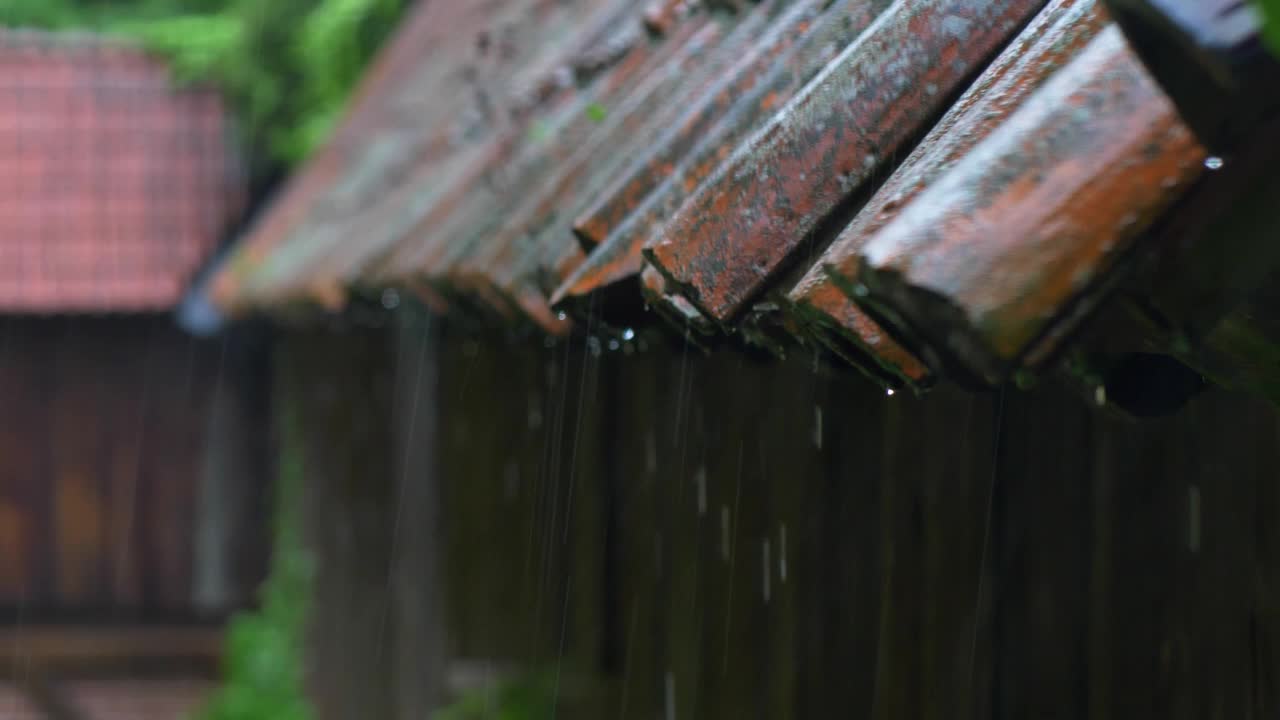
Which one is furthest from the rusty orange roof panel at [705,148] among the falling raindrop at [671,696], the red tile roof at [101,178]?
the red tile roof at [101,178]

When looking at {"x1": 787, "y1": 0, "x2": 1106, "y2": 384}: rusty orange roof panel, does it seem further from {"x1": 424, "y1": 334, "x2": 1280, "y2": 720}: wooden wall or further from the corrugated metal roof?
{"x1": 424, "y1": 334, "x2": 1280, "y2": 720}: wooden wall

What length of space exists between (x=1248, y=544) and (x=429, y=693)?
5.53 meters

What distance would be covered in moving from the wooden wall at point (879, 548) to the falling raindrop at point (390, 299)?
1.39 feet

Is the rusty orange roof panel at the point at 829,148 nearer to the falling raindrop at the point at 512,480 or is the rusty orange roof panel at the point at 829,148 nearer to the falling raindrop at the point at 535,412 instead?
the falling raindrop at the point at 535,412

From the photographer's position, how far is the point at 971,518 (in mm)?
2283

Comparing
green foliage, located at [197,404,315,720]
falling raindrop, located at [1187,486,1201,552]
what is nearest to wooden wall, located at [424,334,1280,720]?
falling raindrop, located at [1187,486,1201,552]

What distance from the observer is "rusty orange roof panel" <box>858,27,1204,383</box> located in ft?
3.67

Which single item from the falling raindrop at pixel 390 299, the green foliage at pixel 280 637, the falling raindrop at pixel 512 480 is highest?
the falling raindrop at pixel 390 299

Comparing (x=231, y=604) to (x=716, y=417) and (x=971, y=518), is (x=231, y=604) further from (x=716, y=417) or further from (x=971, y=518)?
(x=971, y=518)

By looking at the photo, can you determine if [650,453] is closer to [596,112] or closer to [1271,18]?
[596,112]

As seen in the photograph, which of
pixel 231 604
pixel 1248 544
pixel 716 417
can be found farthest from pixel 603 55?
pixel 231 604

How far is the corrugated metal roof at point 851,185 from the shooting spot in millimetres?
1135

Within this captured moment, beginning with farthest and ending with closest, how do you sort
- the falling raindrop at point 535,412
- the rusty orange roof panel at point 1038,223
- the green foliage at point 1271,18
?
the falling raindrop at point 535,412 → the rusty orange roof panel at point 1038,223 → the green foliage at point 1271,18

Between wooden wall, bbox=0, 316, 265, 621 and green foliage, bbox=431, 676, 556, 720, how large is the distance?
26.9 ft
